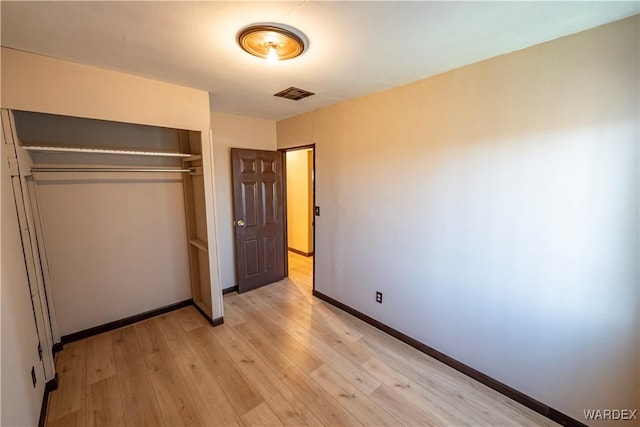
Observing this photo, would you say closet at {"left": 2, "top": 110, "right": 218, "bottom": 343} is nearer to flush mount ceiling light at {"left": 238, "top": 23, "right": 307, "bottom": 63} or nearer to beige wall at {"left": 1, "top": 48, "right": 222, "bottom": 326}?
beige wall at {"left": 1, "top": 48, "right": 222, "bottom": 326}

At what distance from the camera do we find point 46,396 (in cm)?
180

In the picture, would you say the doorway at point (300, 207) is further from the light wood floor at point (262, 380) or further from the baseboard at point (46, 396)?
the baseboard at point (46, 396)

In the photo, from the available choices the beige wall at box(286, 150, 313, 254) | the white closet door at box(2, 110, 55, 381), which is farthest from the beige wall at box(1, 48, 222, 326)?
the beige wall at box(286, 150, 313, 254)

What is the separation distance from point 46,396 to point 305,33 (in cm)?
291

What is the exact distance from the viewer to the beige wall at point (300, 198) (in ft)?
16.1

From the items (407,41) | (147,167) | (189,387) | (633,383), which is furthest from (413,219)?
(147,167)

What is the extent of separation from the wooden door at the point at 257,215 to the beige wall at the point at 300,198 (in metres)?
1.24

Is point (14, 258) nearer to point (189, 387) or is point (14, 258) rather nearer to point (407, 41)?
point (189, 387)

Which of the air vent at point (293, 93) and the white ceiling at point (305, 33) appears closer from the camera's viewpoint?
the white ceiling at point (305, 33)

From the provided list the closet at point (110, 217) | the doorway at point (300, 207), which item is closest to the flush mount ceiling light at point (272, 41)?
the closet at point (110, 217)

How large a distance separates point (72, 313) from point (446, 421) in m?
3.20

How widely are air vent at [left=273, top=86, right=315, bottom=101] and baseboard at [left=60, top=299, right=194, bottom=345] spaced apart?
2.55m

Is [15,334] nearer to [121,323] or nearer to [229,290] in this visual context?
[121,323]

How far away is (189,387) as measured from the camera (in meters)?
1.92
